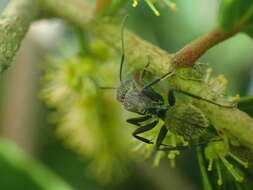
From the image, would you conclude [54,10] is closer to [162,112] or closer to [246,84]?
[162,112]

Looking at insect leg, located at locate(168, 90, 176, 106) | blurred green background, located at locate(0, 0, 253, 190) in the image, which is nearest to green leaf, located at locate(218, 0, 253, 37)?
insect leg, located at locate(168, 90, 176, 106)

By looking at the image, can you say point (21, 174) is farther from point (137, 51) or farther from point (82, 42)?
point (137, 51)

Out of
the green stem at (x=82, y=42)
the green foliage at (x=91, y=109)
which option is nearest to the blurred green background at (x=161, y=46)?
the green foliage at (x=91, y=109)

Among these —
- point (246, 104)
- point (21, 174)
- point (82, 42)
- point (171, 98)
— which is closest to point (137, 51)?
point (171, 98)

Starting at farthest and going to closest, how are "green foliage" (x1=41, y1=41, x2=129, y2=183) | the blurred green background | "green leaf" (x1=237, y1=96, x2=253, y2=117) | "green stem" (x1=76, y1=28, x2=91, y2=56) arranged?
the blurred green background, "green foliage" (x1=41, y1=41, x2=129, y2=183), "green stem" (x1=76, y1=28, x2=91, y2=56), "green leaf" (x1=237, y1=96, x2=253, y2=117)

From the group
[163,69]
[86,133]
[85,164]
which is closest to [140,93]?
[163,69]

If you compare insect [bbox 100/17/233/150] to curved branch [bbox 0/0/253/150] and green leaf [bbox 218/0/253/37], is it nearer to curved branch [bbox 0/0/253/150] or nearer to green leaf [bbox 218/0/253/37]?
curved branch [bbox 0/0/253/150]

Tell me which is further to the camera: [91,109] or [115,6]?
[91,109]

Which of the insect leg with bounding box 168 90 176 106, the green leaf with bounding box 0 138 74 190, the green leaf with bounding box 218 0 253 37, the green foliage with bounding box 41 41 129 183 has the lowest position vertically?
the green leaf with bounding box 0 138 74 190
